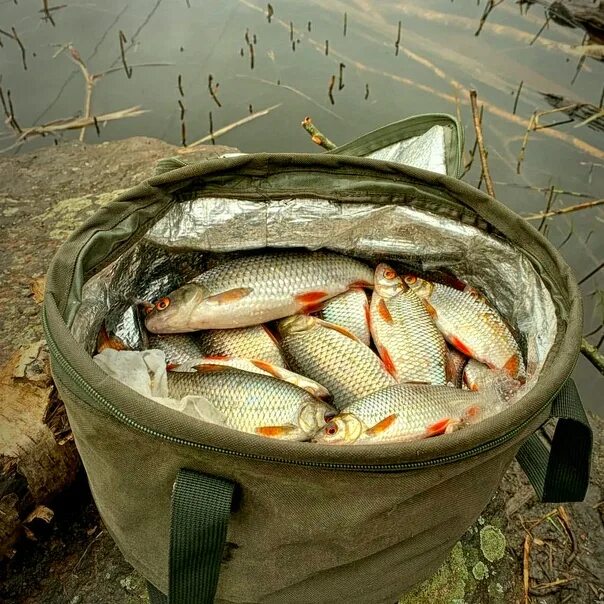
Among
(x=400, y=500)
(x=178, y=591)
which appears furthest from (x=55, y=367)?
(x=400, y=500)

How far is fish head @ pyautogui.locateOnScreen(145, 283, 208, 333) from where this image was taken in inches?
67.4

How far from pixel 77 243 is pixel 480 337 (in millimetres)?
1007

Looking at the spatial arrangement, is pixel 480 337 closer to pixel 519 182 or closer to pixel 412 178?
pixel 412 178

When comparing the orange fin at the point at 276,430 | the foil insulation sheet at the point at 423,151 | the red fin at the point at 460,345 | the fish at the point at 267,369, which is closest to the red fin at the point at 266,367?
the fish at the point at 267,369

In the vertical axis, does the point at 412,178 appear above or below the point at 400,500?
above

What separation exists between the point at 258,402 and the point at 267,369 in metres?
0.22

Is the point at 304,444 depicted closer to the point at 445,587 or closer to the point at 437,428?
the point at 437,428

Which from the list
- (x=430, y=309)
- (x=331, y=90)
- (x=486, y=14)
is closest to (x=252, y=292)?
(x=430, y=309)

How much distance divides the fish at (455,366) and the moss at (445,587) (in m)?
0.47

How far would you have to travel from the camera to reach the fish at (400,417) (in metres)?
1.38

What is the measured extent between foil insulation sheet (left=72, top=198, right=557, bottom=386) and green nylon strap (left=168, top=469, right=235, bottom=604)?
0.54m

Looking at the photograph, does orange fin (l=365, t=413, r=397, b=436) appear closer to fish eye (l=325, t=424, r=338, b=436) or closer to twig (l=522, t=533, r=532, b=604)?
fish eye (l=325, t=424, r=338, b=436)

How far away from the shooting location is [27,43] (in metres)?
4.64

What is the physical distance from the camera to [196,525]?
99 centimetres
